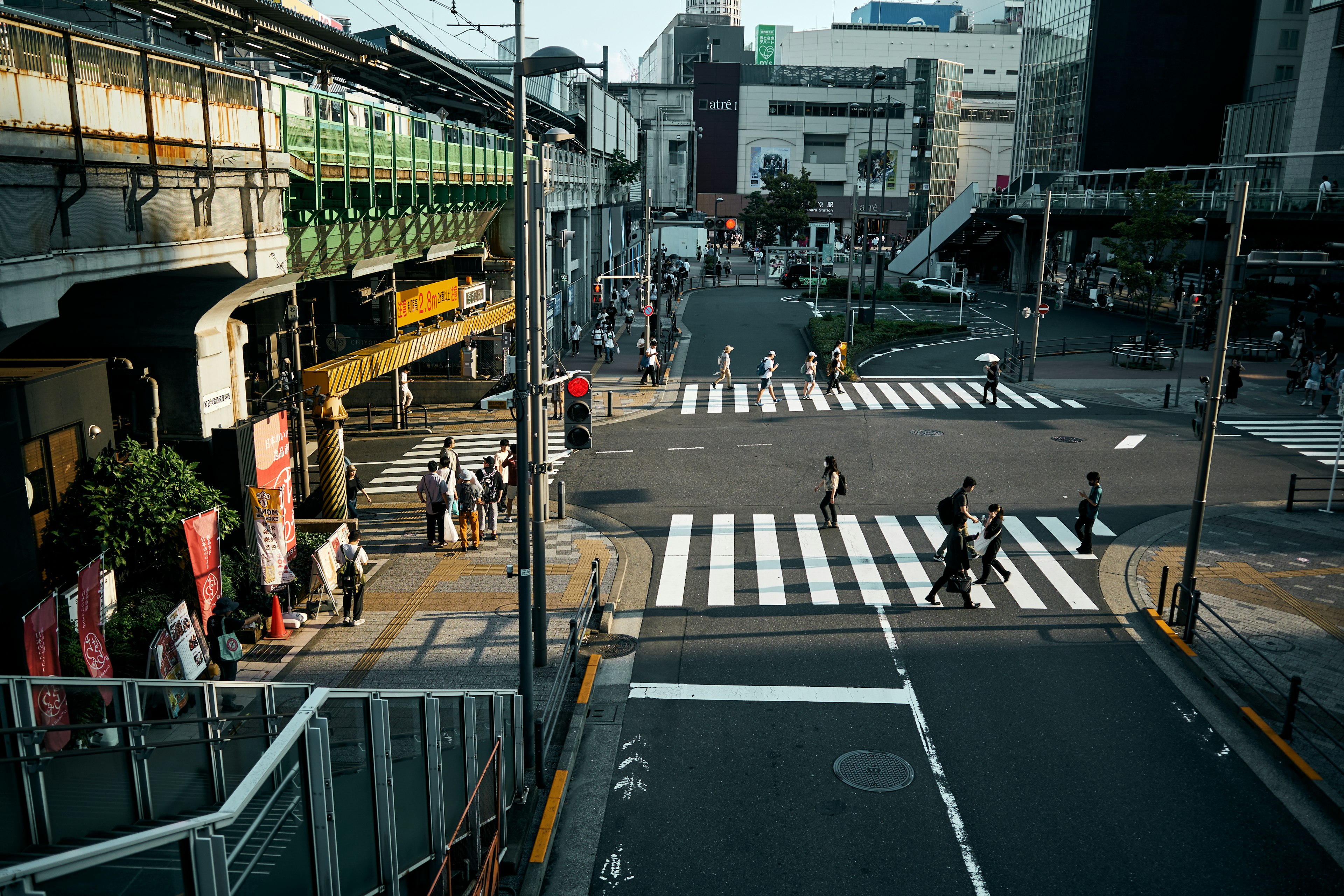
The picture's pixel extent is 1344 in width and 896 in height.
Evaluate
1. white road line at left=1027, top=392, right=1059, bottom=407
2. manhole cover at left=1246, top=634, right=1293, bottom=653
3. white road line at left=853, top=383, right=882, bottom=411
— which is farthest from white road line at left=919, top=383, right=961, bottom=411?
manhole cover at left=1246, top=634, right=1293, bottom=653

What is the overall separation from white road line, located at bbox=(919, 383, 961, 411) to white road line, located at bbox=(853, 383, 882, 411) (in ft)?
6.98

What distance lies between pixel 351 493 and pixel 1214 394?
1579 cm

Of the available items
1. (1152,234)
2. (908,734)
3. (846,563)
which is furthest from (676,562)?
(1152,234)

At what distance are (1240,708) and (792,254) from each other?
230 ft

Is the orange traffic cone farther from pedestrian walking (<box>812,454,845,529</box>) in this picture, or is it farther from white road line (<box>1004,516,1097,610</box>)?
white road line (<box>1004,516,1097,610</box>)

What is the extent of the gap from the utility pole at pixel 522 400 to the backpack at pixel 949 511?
7.29 meters

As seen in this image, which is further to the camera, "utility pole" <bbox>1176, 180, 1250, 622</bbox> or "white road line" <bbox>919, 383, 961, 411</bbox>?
"white road line" <bbox>919, 383, 961, 411</bbox>

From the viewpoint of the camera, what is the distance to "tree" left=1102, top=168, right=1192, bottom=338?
44438 mm

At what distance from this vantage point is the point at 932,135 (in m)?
113

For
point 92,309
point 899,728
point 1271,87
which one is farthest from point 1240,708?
point 1271,87

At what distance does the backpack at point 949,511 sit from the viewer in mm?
14891

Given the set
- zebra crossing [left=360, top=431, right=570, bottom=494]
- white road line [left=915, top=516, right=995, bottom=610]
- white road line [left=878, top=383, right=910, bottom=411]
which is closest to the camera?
white road line [left=915, top=516, right=995, bottom=610]

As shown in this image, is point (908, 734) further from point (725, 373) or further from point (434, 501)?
point (725, 373)

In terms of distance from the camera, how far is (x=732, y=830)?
9.38 metres
